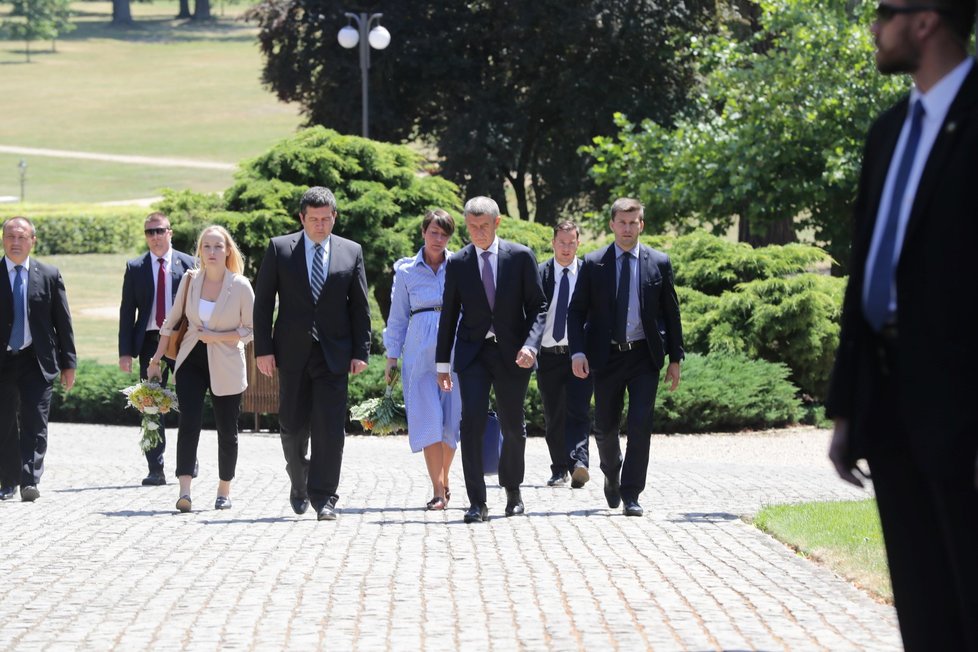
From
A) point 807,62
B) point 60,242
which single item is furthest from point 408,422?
point 60,242

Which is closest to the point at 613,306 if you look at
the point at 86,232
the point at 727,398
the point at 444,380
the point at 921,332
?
the point at 444,380

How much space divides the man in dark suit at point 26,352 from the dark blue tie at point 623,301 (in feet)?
13.6

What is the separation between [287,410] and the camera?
9.66 metres

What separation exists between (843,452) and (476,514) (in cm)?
546

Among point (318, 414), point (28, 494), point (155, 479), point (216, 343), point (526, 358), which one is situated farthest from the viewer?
point (155, 479)

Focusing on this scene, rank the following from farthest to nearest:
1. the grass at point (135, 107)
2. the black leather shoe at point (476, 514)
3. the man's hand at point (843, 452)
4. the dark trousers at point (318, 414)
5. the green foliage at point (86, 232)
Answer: the grass at point (135, 107) → the green foliage at point (86, 232) → the dark trousers at point (318, 414) → the black leather shoe at point (476, 514) → the man's hand at point (843, 452)

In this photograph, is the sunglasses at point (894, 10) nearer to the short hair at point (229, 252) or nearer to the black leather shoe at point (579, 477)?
the short hair at point (229, 252)

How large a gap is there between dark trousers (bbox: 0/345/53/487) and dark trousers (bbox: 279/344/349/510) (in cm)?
241

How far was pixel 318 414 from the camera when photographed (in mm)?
9609

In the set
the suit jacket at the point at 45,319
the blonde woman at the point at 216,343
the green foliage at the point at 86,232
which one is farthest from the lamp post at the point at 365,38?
the green foliage at the point at 86,232

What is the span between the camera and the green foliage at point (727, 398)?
16.5 meters

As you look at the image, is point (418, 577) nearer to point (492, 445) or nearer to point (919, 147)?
point (492, 445)

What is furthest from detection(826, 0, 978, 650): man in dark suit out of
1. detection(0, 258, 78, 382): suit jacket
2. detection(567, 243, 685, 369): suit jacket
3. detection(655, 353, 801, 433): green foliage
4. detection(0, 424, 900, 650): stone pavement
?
detection(655, 353, 801, 433): green foliage

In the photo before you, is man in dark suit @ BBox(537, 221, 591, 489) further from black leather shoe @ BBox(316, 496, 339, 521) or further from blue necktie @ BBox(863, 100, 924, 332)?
blue necktie @ BBox(863, 100, 924, 332)
